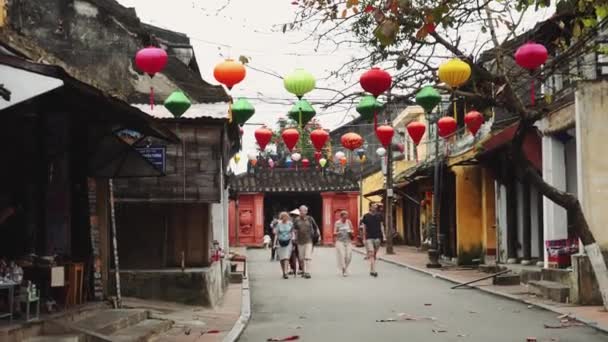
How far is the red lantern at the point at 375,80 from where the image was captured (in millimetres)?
11484

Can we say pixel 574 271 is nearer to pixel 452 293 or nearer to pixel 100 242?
pixel 452 293

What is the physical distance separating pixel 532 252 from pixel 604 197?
6861mm

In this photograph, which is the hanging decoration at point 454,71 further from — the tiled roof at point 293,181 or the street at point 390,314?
the tiled roof at point 293,181

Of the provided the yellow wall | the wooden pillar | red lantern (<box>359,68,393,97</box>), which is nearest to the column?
red lantern (<box>359,68,393,97</box>)

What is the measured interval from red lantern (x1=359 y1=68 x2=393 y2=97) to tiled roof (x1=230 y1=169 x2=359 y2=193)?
36.9 meters

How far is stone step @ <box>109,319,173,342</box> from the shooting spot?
36.4ft

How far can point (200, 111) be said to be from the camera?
53.1 ft

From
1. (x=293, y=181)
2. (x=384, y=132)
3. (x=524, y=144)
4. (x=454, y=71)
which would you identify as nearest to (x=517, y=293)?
(x=524, y=144)

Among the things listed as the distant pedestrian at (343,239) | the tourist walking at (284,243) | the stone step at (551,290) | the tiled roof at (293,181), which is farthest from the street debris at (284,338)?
the tiled roof at (293,181)

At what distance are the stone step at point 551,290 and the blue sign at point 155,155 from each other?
752 centimetres

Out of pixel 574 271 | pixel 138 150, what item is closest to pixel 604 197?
pixel 574 271

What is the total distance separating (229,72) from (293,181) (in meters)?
38.9

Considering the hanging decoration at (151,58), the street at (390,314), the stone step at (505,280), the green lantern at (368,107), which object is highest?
the hanging decoration at (151,58)

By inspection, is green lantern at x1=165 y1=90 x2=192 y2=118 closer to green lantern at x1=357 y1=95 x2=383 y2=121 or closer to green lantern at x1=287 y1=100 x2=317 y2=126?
green lantern at x1=287 y1=100 x2=317 y2=126
